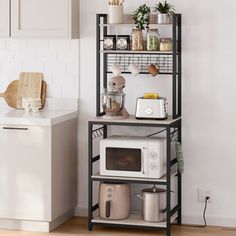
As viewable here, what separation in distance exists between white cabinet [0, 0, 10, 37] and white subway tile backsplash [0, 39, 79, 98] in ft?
0.95

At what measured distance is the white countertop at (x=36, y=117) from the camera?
550cm

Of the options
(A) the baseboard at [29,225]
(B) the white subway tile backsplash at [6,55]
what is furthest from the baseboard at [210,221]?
(B) the white subway tile backsplash at [6,55]

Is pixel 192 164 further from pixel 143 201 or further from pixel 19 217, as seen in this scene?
pixel 19 217

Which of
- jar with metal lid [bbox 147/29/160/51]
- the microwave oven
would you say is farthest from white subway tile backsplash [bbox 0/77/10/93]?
jar with metal lid [bbox 147/29/160/51]

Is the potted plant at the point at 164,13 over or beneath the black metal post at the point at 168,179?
over

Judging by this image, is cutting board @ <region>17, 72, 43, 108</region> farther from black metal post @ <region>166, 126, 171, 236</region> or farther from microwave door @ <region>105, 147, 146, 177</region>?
black metal post @ <region>166, 126, 171, 236</region>

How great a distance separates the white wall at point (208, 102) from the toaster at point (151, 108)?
34 cm

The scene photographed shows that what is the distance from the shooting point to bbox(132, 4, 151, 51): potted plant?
5.59 metres

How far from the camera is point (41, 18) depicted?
579 cm

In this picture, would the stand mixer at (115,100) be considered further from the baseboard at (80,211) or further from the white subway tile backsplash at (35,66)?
the baseboard at (80,211)

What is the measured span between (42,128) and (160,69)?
41.0 inches

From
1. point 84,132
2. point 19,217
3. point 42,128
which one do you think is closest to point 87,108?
point 84,132

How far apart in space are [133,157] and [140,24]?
997 millimetres

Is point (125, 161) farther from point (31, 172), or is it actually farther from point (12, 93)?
point (12, 93)
